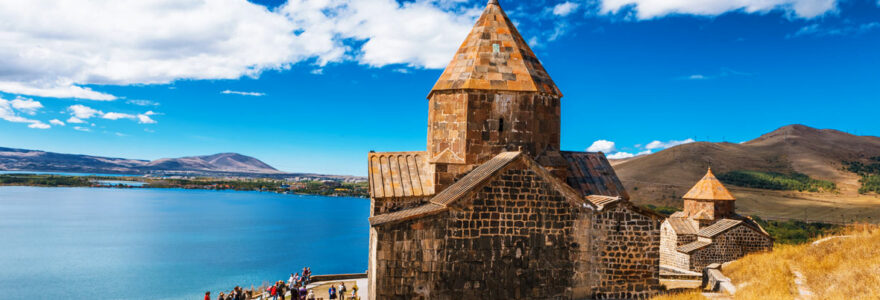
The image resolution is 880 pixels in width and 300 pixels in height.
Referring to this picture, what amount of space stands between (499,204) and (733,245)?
1579 cm

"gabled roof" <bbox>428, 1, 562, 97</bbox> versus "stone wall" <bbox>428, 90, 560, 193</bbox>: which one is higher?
"gabled roof" <bbox>428, 1, 562, 97</bbox>

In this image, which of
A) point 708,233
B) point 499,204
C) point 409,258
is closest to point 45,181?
point 708,233

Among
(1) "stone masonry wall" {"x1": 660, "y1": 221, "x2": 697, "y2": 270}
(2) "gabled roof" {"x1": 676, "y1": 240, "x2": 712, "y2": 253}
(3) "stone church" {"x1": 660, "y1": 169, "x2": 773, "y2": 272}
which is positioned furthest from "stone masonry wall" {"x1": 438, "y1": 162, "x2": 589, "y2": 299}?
(1) "stone masonry wall" {"x1": 660, "y1": 221, "x2": 697, "y2": 270}

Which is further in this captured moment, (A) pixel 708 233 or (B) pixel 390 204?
(A) pixel 708 233

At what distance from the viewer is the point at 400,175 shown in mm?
10305

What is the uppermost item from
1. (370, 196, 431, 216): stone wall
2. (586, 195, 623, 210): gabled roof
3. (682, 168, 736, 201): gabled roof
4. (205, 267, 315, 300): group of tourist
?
(682, 168, 736, 201): gabled roof

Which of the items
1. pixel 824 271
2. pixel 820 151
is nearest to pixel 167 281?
pixel 824 271

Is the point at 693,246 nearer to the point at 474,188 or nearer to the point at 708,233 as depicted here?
the point at 708,233

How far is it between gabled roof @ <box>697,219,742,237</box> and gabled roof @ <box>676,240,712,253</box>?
0.32 metres

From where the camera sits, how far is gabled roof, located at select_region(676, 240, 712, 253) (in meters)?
20.3

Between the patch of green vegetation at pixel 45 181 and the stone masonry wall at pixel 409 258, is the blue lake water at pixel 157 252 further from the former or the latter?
the patch of green vegetation at pixel 45 181

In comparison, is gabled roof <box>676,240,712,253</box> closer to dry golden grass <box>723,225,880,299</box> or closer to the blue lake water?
dry golden grass <box>723,225,880,299</box>

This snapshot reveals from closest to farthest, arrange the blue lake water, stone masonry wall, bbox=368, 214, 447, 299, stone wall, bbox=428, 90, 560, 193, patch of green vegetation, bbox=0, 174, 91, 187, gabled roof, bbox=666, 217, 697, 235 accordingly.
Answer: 1. stone masonry wall, bbox=368, 214, 447, 299
2. stone wall, bbox=428, 90, 560, 193
3. gabled roof, bbox=666, 217, 697, 235
4. the blue lake water
5. patch of green vegetation, bbox=0, 174, 91, 187

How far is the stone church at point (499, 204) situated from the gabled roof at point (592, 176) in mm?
25
